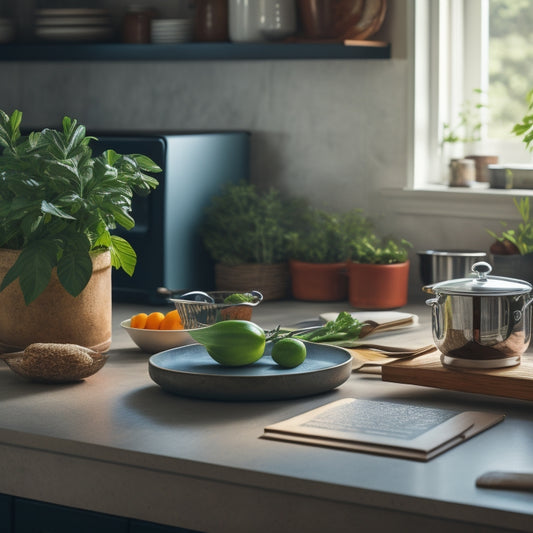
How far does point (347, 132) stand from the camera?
2689 mm

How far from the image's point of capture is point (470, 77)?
2693 millimetres

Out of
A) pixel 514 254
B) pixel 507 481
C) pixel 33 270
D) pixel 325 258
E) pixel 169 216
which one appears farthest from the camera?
pixel 325 258

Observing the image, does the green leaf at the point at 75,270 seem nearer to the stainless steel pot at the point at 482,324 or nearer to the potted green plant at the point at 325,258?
the stainless steel pot at the point at 482,324

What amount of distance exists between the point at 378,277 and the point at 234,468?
4.03ft

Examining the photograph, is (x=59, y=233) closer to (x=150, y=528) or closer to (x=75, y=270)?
(x=75, y=270)

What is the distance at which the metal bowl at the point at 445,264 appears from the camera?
2363mm

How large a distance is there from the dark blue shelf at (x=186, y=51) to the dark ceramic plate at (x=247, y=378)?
3.52 ft

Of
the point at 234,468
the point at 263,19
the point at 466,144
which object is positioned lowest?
the point at 234,468

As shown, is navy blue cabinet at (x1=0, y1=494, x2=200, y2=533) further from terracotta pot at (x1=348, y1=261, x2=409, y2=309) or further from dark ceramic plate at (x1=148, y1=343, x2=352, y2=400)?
terracotta pot at (x1=348, y1=261, x2=409, y2=309)

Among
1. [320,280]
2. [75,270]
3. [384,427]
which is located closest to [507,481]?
[384,427]

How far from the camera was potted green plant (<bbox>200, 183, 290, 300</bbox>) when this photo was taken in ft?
8.33

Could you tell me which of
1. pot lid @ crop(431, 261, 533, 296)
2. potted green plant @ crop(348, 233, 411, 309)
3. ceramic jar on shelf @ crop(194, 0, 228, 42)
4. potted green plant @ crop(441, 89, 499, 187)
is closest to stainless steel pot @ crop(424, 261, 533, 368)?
pot lid @ crop(431, 261, 533, 296)

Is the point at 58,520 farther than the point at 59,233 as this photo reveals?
No

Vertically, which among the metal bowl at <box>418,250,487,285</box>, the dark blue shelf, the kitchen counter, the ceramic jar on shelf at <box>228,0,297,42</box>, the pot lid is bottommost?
the kitchen counter
